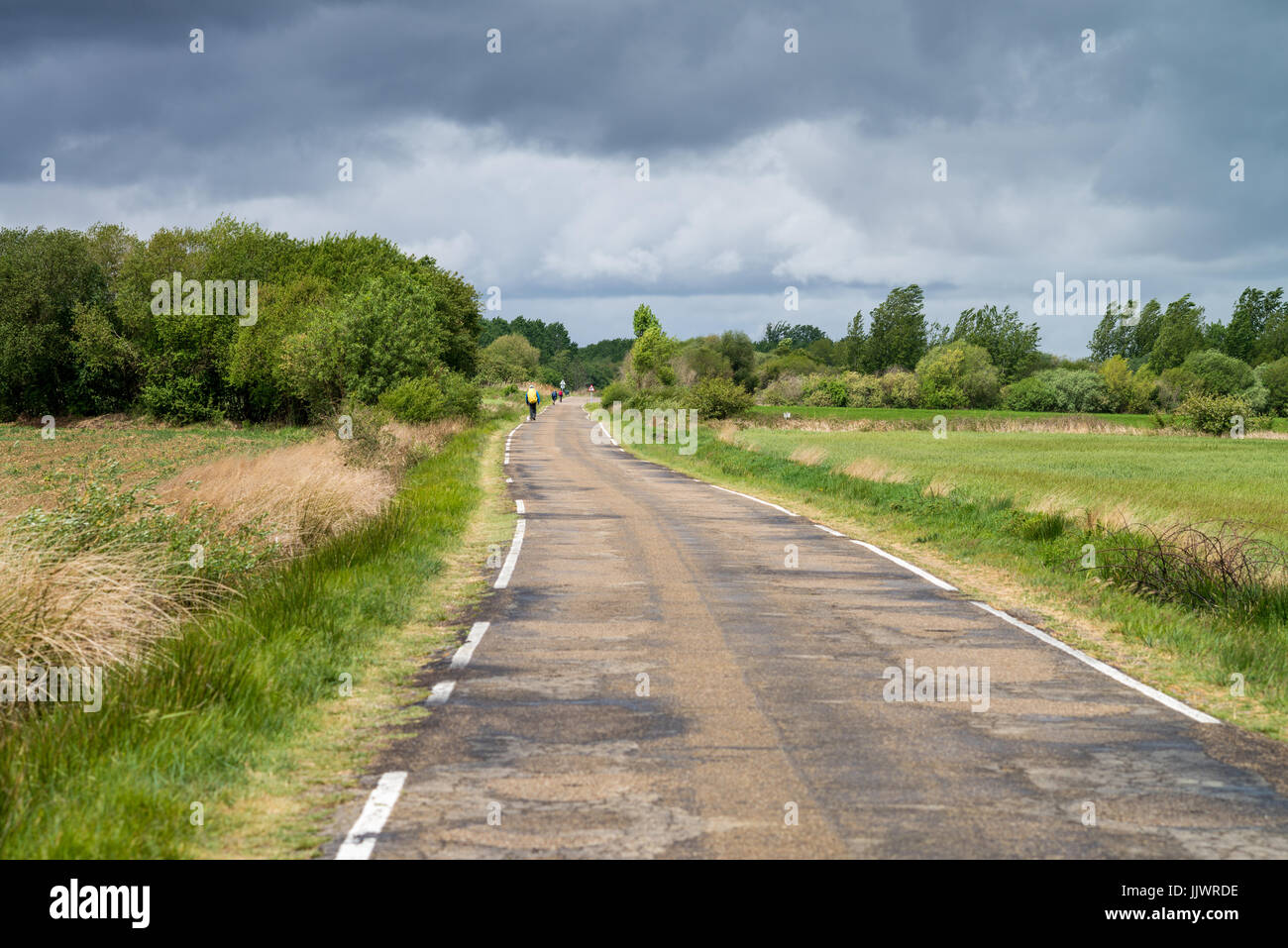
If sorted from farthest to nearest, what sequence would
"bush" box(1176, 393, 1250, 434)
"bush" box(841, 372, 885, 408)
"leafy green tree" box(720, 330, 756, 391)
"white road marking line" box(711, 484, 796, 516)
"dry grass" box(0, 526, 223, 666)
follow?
1. "leafy green tree" box(720, 330, 756, 391)
2. "bush" box(841, 372, 885, 408)
3. "bush" box(1176, 393, 1250, 434)
4. "white road marking line" box(711, 484, 796, 516)
5. "dry grass" box(0, 526, 223, 666)

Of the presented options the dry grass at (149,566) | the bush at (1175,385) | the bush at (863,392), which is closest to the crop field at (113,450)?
the dry grass at (149,566)

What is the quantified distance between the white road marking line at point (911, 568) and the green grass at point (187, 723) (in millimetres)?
6692

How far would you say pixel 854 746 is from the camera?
21.0ft

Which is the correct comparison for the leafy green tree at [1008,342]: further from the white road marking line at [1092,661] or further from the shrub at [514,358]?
the white road marking line at [1092,661]

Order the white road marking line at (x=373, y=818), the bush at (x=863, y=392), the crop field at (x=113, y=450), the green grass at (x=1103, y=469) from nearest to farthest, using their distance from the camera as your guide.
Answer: the white road marking line at (x=373, y=818) < the green grass at (x=1103, y=469) < the crop field at (x=113, y=450) < the bush at (x=863, y=392)

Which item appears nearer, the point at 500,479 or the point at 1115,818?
the point at 1115,818

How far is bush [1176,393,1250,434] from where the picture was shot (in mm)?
65062

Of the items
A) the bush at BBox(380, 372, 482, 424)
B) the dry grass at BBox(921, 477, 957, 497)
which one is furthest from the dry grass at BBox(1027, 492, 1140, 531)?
→ the bush at BBox(380, 372, 482, 424)

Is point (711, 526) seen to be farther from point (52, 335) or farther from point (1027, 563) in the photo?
point (52, 335)

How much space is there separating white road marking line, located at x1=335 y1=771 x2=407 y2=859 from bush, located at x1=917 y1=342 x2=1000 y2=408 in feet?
338

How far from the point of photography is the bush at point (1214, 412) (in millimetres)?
65062

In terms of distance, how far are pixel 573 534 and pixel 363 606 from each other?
7284mm

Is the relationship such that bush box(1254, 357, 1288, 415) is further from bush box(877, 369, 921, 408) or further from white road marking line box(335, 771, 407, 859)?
white road marking line box(335, 771, 407, 859)
